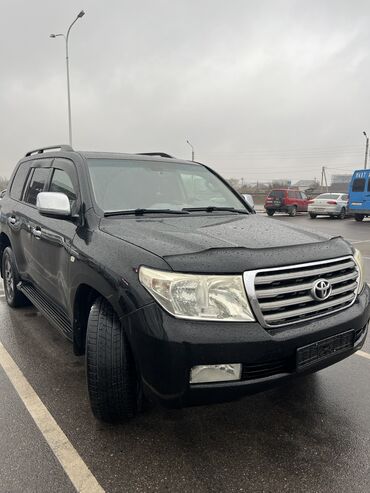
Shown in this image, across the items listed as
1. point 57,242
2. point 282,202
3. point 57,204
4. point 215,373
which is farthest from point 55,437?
point 282,202

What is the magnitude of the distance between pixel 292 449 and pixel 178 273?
133 centimetres

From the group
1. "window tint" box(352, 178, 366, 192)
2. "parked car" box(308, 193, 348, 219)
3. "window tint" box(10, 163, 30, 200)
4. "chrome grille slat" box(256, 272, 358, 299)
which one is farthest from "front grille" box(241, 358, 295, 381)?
"parked car" box(308, 193, 348, 219)

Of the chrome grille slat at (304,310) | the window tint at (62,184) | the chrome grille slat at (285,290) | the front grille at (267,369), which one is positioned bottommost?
the front grille at (267,369)

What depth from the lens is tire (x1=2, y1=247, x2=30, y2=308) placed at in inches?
195

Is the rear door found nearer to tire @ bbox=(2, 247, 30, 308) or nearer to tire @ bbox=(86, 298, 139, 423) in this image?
tire @ bbox=(2, 247, 30, 308)

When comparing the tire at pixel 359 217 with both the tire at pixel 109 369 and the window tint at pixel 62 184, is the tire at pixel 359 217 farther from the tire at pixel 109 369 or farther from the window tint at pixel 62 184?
the tire at pixel 109 369

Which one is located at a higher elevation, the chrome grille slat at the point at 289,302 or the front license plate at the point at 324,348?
the chrome grille slat at the point at 289,302

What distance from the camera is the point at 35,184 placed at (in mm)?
4473

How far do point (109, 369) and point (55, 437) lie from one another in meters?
0.65

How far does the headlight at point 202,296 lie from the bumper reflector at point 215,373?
24 cm

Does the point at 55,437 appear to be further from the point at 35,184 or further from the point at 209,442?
the point at 35,184

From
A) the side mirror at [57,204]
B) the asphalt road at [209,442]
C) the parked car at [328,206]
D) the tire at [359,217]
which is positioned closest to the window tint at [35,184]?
the side mirror at [57,204]

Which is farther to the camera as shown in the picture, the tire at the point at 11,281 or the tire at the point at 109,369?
the tire at the point at 11,281

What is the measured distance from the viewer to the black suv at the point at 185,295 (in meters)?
2.14
